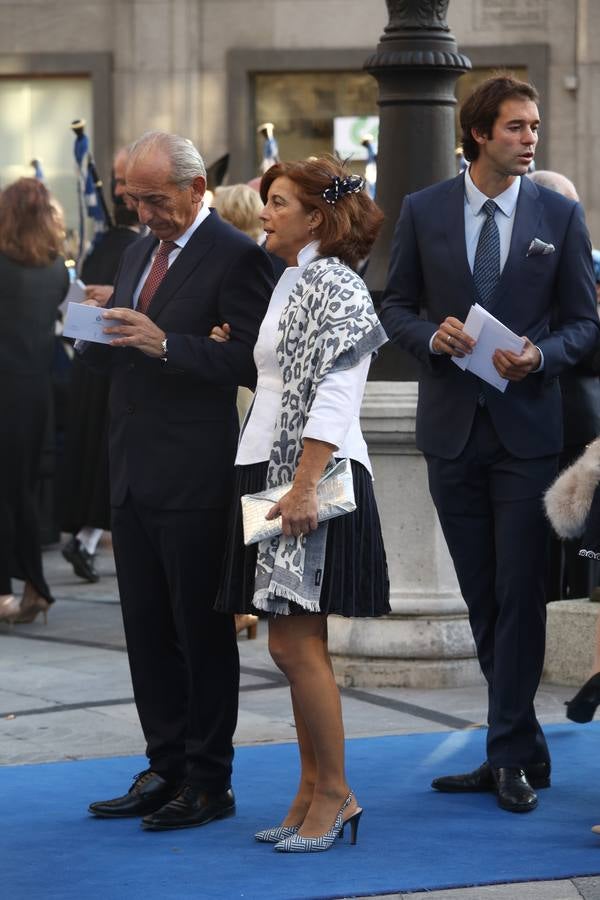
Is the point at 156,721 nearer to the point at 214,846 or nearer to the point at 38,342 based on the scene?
the point at 214,846

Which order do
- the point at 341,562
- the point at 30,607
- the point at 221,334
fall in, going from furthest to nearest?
the point at 30,607, the point at 221,334, the point at 341,562

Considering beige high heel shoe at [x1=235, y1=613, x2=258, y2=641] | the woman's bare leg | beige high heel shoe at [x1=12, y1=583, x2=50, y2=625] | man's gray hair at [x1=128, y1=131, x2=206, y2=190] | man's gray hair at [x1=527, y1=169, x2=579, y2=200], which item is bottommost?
Answer: beige high heel shoe at [x1=12, y1=583, x2=50, y2=625]

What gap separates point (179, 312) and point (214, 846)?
1527mm

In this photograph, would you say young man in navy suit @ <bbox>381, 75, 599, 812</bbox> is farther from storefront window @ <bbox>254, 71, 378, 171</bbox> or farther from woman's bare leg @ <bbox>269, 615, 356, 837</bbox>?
storefront window @ <bbox>254, 71, 378, 171</bbox>

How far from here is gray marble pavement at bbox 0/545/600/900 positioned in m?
6.64

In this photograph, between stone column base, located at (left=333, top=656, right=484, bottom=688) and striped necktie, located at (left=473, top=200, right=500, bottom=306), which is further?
stone column base, located at (left=333, top=656, right=484, bottom=688)

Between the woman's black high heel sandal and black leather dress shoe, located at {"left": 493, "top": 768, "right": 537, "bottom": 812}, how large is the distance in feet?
1.92

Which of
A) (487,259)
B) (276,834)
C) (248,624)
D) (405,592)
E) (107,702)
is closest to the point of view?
(276,834)

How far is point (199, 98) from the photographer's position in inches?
793

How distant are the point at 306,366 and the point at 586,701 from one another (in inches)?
46.8

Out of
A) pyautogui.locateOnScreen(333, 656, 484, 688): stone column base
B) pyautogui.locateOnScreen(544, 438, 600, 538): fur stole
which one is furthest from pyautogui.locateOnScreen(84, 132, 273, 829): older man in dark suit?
pyautogui.locateOnScreen(333, 656, 484, 688): stone column base

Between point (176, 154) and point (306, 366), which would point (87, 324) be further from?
point (306, 366)

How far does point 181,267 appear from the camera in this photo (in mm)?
5422

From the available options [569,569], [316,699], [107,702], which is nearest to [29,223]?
[107,702]
